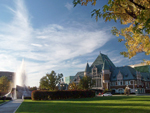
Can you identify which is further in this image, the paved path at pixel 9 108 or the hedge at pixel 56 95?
the hedge at pixel 56 95

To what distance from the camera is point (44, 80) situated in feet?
173

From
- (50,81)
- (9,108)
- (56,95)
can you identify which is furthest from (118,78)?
(9,108)

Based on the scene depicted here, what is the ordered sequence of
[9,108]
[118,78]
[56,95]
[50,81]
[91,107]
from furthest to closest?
[118,78] → [50,81] → [56,95] → [9,108] → [91,107]

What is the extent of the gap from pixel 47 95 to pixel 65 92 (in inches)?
190

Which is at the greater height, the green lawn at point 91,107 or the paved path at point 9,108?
the green lawn at point 91,107

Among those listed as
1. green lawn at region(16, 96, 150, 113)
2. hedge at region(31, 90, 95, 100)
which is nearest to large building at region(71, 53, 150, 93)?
hedge at region(31, 90, 95, 100)

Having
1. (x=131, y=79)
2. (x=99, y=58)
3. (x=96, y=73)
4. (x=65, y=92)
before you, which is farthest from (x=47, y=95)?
(x=99, y=58)

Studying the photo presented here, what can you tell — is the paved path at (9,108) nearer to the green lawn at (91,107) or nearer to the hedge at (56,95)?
the green lawn at (91,107)

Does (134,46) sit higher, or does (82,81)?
(134,46)

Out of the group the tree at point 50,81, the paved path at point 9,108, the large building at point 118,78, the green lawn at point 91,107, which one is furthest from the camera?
the large building at point 118,78

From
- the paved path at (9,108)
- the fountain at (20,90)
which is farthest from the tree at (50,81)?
the paved path at (9,108)

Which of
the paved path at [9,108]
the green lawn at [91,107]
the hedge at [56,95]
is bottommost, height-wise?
the hedge at [56,95]

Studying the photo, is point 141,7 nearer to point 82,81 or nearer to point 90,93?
point 90,93

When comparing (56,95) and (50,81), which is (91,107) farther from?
(50,81)
